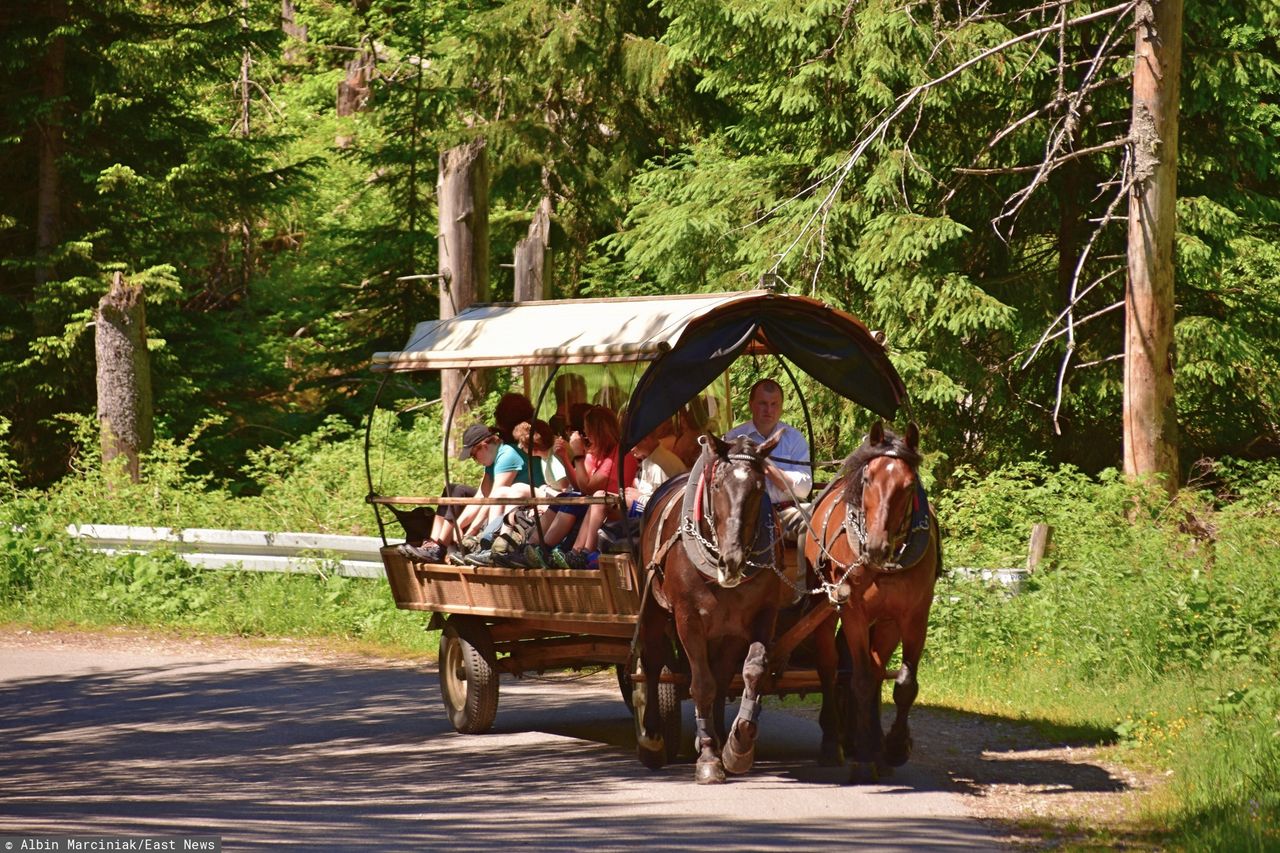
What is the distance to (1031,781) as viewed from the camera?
31.7ft

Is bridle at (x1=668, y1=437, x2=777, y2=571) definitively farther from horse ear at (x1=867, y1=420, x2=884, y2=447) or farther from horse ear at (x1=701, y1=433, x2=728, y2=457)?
horse ear at (x1=867, y1=420, x2=884, y2=447)

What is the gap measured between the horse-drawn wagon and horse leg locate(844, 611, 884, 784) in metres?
0.03

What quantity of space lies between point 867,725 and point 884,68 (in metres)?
9.75

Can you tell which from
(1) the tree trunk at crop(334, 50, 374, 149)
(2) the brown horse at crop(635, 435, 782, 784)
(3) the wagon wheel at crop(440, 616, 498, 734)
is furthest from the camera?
(1) the tree trunk at crop(334, 50, 374, 149)

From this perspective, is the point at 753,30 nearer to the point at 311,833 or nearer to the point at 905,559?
the point at 905,559

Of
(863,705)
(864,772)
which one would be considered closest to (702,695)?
(863,705)

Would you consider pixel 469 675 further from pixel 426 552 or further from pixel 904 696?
pixel 904 696

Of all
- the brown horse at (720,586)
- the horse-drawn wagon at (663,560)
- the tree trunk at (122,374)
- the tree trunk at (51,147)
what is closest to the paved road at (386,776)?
the brown horse at (720,586)

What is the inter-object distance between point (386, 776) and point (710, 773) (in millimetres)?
1875

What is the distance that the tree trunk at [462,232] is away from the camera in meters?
18.8

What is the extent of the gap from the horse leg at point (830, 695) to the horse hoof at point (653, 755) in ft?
3.06

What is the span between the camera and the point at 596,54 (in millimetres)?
24000

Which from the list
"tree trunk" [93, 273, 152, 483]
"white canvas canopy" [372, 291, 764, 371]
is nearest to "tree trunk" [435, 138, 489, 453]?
Result: "tree trunk" [93, 273, 152, 483]

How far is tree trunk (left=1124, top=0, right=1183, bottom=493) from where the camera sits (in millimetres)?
16016
